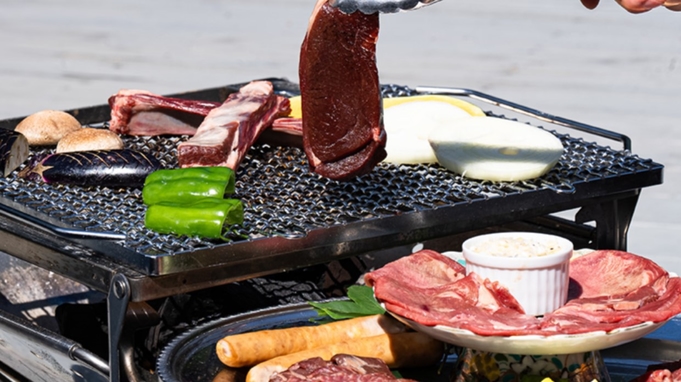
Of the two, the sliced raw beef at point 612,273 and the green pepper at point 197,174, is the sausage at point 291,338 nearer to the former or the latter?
the sliced raw beef at point 612,273

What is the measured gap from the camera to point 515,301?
9.07 ft

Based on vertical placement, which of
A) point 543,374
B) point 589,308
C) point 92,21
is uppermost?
point 589,308

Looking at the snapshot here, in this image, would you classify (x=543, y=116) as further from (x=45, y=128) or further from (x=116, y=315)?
(x=116, y=315)

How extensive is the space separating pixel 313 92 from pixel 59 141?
1508 mm

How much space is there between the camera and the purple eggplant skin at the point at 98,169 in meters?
3.92

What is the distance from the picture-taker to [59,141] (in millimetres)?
4516

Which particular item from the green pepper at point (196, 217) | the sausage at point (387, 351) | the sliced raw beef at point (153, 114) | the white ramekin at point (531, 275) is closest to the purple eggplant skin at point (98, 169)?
the green pepper at point (196, 217)

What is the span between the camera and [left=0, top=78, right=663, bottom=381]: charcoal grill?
315 cm

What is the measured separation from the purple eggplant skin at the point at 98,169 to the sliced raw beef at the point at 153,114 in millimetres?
649

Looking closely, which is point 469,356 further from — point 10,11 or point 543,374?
point 10,11

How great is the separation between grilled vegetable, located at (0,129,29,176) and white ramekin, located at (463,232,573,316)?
2057 millimetres

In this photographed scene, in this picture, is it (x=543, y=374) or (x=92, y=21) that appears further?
(x=92, y=21)

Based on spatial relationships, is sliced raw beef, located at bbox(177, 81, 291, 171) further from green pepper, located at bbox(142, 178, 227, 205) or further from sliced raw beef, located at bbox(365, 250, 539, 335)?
sliced raw beef, located at bbox(365, 250, 539, 335)

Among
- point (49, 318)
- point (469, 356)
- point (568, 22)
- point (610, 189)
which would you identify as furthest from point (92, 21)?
point (469, 356)
